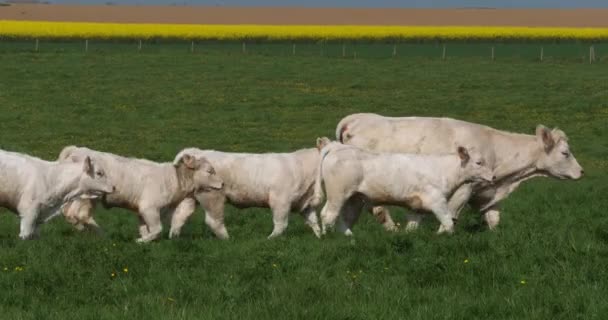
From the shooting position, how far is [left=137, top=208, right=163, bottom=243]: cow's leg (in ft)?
44.4

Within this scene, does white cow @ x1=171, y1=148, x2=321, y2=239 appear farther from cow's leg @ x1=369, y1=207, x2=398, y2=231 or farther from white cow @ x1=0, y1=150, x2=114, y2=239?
white cow @ x1=0, y1=150, x2=114, y2=239

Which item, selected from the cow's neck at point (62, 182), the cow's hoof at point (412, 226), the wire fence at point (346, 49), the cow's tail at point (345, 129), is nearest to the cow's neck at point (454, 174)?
the cow's hoof at point (412, 226)

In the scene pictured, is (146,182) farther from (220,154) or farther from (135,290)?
(135,290)

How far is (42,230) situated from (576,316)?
7851mm

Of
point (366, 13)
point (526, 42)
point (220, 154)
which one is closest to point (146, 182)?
point (220, 154)

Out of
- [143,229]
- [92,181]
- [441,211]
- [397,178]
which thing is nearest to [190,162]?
[143,229]

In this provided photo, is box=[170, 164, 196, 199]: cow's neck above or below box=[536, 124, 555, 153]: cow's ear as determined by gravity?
below

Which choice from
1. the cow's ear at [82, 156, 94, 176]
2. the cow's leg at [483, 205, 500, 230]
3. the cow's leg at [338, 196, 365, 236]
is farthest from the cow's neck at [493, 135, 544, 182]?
the cow's ear at [82, 156, 94, 176]

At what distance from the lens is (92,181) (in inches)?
531

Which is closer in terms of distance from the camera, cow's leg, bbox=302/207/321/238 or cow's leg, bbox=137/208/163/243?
cow's leg, bbox=137/208/163/243

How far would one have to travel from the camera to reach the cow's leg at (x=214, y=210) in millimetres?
13938

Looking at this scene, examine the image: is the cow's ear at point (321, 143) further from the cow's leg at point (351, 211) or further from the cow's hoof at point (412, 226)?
the cow's hoof at point (412, 226)

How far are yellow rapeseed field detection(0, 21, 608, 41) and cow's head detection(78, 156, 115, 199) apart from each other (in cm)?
5538

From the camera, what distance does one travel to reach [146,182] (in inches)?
547
